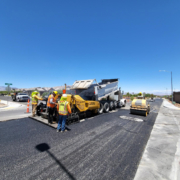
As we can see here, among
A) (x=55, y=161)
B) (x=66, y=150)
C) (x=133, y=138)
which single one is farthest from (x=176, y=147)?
(x=55, y=161)

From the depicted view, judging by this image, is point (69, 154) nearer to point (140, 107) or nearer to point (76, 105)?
point (76, 105)

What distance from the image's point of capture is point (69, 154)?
307cm

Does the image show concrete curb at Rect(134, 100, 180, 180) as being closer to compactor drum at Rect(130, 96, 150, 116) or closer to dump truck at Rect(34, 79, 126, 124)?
dump truck at Rect(34, 79, 126, 124)

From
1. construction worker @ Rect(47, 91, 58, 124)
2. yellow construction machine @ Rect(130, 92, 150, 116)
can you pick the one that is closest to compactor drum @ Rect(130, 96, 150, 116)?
yellow construction machine @ Rect(130, 92, 150, 116)

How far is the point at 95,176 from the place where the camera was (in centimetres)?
231

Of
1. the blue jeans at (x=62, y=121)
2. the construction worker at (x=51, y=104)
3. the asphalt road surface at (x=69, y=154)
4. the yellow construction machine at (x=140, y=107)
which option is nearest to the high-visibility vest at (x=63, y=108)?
the blue jeans at (x=62, y=121)

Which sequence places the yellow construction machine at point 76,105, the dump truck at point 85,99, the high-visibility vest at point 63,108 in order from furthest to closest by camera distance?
1. the dump truck at point 85,99
2. the yellow construction machine at point 76,105
3. the high-visibility vest at point 63,108

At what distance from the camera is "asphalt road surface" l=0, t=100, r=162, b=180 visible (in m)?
2.37

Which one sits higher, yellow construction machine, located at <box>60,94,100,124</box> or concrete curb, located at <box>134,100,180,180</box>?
yellow construction machine, located at <box>60,94,100,124</box>

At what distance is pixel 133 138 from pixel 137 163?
159 cm

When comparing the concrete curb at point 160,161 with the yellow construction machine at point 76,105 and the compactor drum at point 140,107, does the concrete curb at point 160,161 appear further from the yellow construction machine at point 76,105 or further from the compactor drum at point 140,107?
the compactor drum at point 140,107

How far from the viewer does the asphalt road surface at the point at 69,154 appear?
93.3 inches

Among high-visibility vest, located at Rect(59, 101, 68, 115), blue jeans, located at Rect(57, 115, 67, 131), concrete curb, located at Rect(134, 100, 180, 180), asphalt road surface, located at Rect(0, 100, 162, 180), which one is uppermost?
high-visibility vest, located at Rect(59, 101, 68, 115)

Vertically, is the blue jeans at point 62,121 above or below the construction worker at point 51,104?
below
